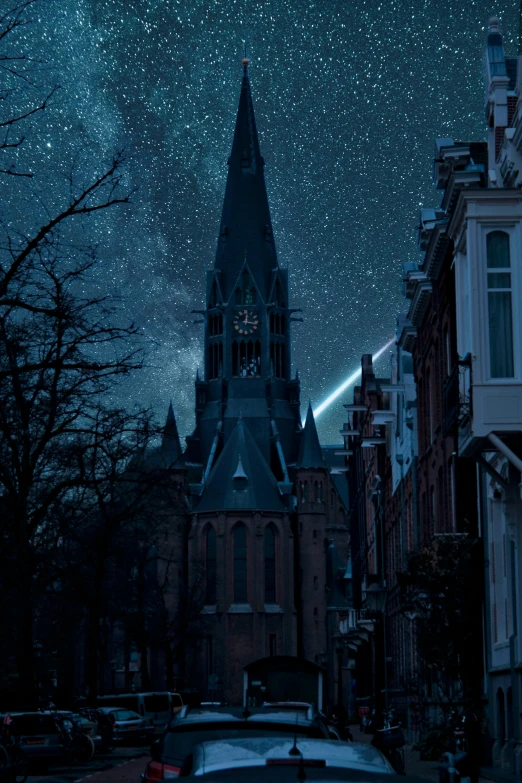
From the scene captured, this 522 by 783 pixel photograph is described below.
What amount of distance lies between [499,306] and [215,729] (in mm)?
12097

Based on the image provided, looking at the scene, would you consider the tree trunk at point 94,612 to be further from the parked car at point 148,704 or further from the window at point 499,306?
the window at point 499,306

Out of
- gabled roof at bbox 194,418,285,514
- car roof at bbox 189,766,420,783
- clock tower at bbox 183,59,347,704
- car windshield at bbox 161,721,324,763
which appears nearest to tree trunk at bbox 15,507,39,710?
car windshield at bbox 161,721,324,763

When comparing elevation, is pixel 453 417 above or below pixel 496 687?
above

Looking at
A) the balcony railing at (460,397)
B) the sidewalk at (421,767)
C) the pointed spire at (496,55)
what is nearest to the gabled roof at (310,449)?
the sidewalk at (421,767)

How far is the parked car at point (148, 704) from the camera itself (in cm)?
4762

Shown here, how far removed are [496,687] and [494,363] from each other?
7.73 metres

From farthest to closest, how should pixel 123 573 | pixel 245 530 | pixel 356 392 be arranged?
pixel 245 530, pixel 123 573, pixel 356 392

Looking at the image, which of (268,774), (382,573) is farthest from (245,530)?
(268,774)

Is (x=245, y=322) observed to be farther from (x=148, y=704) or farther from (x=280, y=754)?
(x=280, y=754)

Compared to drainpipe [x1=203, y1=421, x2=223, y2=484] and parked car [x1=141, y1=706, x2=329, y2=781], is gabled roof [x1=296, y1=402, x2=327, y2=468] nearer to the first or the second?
drainpipe [x1=203, y1=421, x2=223, y2=484]

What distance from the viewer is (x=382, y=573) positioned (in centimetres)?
5428

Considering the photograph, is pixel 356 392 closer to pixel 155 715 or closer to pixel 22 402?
pixel 155 715

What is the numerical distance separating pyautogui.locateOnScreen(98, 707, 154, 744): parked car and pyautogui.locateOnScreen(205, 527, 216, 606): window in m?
75.4

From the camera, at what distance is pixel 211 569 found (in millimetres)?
121188
